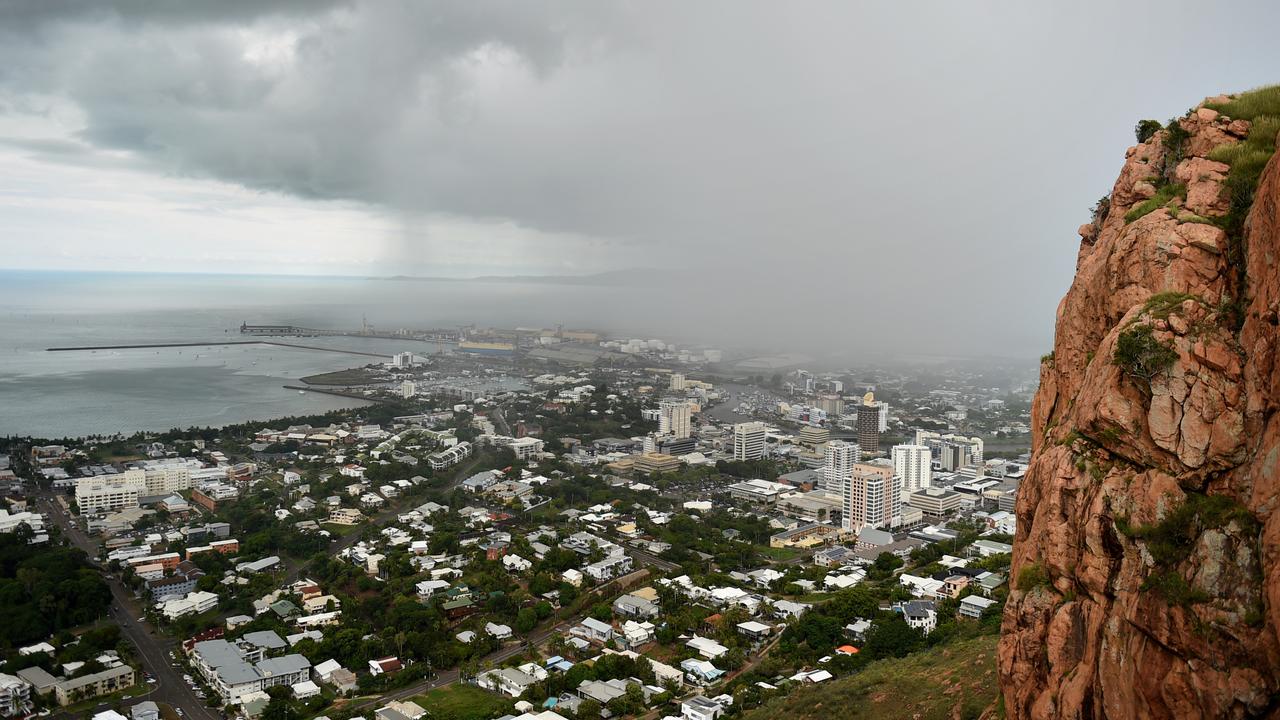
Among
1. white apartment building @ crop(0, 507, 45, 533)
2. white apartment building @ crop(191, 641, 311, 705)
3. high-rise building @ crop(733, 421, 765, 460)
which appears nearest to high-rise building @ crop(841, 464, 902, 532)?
high-rise building @ crop(733, 421, 765, 460)

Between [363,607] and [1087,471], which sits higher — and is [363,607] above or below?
below

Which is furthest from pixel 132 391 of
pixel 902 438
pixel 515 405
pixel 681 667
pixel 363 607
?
pixel 681 667

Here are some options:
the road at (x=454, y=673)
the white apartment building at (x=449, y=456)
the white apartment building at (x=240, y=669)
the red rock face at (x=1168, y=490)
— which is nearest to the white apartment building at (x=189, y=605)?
the white apartment building at (x=240, y=669)

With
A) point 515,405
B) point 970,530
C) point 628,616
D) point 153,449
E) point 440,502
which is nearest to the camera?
point 628,616

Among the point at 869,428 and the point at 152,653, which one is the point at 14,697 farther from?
the point at 869,428

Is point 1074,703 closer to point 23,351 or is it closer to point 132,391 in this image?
point 132,391

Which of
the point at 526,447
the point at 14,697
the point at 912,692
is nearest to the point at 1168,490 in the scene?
the point at 912,692

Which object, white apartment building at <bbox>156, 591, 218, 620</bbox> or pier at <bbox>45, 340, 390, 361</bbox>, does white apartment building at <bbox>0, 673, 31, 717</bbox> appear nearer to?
white apartment building at <bbox>156, 591, 218, 620</bbox>
